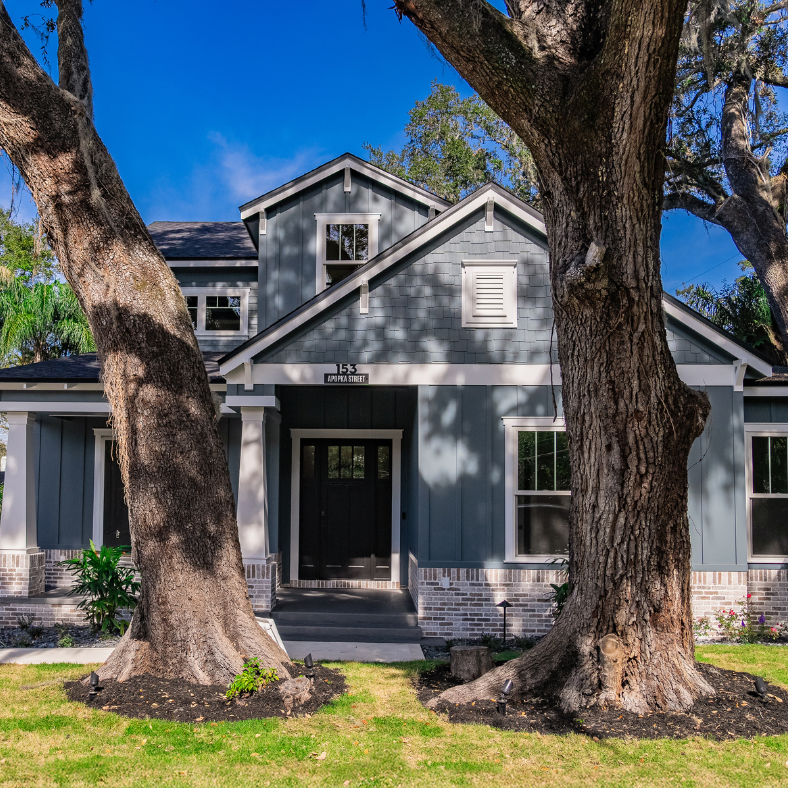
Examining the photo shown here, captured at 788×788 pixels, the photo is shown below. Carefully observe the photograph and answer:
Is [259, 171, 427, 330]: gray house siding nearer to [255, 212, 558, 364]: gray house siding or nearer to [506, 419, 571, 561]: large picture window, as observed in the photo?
[255, 212, 558, 364]: gray house siding

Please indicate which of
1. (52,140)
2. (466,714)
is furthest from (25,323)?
(466,714)

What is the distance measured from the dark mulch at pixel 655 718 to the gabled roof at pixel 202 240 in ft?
29.9

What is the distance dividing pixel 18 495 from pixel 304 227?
616cm

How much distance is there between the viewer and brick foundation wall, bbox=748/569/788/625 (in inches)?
342

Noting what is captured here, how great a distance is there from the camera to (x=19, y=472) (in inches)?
372

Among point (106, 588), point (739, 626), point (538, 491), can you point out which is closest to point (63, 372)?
point (106, 588)

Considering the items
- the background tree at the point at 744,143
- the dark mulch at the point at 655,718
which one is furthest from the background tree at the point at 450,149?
the dark mulch at the point at 655,718

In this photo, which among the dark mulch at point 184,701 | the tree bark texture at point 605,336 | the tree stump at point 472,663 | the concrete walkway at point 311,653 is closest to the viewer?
the tree bark texture at point 605,336

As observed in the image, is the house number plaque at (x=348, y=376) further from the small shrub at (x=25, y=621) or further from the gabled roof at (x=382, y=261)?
the small shrub at (x=25, y=621)

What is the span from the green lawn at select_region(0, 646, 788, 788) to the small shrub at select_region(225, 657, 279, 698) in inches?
15.2

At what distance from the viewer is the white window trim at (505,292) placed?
8625 millimetres

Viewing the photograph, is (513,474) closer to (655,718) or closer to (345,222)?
(655,718)

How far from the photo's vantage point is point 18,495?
942cm

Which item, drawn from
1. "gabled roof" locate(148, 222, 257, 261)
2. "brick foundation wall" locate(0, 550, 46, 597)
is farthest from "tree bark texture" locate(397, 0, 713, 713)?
"gabled roof" locate(148, 222, 257, 261)
